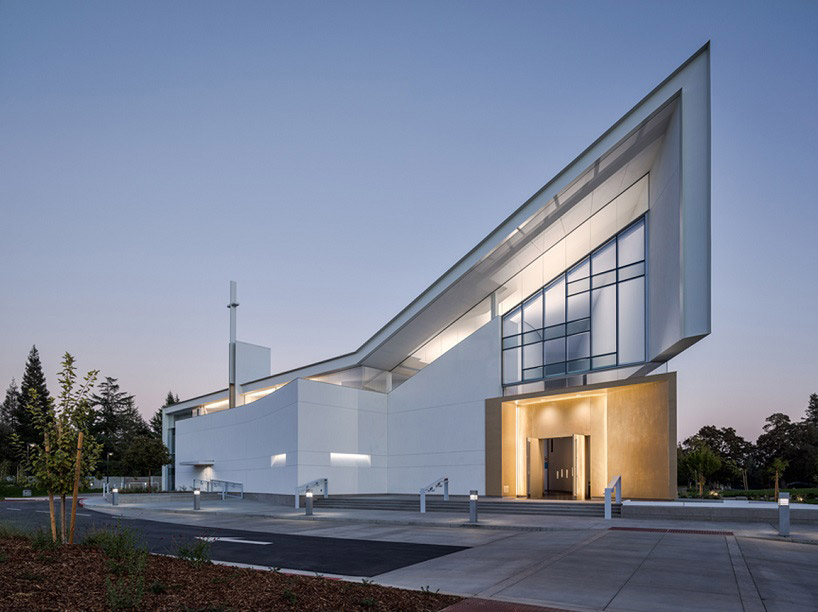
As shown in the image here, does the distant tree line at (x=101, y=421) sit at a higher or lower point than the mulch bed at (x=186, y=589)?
lower

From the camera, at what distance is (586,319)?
25016 mm

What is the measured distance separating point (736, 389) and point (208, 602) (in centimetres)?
6665

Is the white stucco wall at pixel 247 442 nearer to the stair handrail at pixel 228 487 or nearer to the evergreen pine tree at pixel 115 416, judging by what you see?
the stair handrail at pixel 228 487

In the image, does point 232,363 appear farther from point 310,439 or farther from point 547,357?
point 547,357

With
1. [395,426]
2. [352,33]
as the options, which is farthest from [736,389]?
[352,33]

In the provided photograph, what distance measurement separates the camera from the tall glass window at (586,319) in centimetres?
2355

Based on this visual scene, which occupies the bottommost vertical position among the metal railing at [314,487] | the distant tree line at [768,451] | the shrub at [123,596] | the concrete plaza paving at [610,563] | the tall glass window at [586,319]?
the distant tree line at [768,451]

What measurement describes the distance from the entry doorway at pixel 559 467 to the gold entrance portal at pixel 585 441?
40mm

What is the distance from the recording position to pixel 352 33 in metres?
21.0

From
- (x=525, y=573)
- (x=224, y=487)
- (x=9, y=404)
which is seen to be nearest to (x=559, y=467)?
(x=224, y=487)

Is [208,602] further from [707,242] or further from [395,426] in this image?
[395,426]

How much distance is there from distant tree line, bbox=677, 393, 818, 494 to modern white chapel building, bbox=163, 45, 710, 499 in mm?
40760

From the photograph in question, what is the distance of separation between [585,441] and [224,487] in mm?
19733

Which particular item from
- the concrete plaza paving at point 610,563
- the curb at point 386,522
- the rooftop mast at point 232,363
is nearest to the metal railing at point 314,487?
the curb at point 386,522
